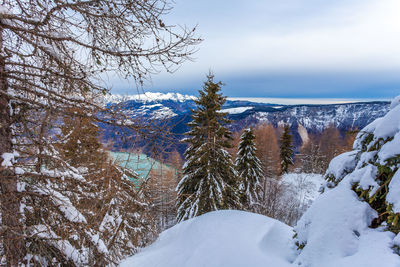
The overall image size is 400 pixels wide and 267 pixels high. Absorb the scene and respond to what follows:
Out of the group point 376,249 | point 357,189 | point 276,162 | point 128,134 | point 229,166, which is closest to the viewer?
point 376,249

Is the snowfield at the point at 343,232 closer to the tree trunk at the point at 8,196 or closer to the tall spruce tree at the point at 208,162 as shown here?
the tree trunk at the point at 8,196

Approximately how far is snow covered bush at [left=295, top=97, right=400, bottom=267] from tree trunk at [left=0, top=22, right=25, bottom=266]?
3816 mm

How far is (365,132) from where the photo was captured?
314 centimetres

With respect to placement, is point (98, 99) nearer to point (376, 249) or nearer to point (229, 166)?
point (376, 249)

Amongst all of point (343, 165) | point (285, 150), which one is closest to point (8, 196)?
point (343, 165)

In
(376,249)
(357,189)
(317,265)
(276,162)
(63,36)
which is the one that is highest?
(63,36)

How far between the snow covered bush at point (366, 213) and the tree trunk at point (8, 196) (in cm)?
382

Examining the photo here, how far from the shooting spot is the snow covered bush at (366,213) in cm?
217

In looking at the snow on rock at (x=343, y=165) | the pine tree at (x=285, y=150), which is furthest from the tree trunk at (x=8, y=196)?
the pine tree at (x=285, y=150)

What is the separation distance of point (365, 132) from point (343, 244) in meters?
1.75

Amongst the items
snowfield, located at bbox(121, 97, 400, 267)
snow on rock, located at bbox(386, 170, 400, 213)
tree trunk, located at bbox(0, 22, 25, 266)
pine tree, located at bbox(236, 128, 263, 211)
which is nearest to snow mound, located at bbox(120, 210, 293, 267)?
snowfield, located at bbox(121, 97, 400, 267)

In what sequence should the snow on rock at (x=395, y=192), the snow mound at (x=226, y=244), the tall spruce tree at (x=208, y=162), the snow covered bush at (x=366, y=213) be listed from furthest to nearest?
the tall spruce tree at (x=208, y=162), the snow mound at (x=226, y=244), the snow covered bush at (x=366, y=213), the snow on rock at (x=395, y=192)

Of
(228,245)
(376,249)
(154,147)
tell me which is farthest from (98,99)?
(376,249)

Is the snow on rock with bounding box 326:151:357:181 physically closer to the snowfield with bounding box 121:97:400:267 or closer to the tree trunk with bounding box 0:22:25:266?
the snowfield with bounding box 121:97:400:267
